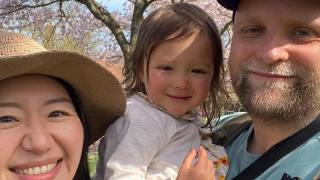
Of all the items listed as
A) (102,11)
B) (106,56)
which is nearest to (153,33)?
(102,11)

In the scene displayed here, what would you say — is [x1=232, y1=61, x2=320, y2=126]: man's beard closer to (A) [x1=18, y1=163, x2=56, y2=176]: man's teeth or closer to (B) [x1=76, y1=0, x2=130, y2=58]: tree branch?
(A) [x1=18, y1=163, x2=56, y2=176]: man's teeth

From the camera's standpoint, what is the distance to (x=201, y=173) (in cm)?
186

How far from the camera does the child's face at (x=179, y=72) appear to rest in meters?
2.31

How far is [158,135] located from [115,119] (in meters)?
0.25

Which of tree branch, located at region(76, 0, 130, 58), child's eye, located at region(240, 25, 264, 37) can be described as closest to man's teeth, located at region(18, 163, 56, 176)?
child's eye, located at region(240, 25, 264, 37)

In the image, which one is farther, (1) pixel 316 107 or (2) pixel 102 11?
(2) pixel 102 11

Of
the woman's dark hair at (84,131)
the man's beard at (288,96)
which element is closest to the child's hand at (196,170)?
the man's beard at (288,96)

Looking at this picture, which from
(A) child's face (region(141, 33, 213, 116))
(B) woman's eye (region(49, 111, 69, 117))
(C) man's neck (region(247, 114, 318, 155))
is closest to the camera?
(B) woman's eye (region(49, 111, 69, 117))

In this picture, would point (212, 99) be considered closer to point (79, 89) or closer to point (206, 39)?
point (206, 39)

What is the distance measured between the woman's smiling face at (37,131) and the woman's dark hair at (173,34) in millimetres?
671

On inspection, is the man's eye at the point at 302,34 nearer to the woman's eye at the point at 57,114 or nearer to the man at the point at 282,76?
the man at the point at 282,76

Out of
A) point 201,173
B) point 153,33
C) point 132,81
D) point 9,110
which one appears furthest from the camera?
point 132,81

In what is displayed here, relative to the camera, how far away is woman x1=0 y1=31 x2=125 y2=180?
5.46ft

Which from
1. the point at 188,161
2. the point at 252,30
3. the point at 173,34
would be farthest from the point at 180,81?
the point at 188,161
